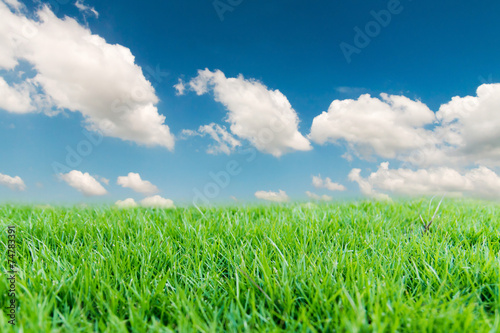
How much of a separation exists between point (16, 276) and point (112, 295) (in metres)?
0.55

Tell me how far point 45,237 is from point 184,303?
4.82 ft

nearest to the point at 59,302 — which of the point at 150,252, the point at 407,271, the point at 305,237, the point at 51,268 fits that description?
the point at 51,268

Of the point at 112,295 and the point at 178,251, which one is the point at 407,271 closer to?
the point at 178,251

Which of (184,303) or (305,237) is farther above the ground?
(305,237)

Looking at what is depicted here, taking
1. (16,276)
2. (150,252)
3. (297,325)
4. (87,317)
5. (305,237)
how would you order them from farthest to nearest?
(305,237), (150,252), (16,276), (87,317), (297,325)

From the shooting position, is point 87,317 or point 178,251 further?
point 178,251

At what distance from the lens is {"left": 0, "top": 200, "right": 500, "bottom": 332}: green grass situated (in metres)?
1.30

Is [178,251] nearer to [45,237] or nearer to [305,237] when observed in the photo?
[305,237]

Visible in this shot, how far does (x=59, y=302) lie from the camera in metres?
1.52

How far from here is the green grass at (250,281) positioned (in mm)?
1305

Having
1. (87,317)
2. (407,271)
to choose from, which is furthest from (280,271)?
(87,317)

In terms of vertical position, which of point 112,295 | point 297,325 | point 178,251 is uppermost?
point 178,251

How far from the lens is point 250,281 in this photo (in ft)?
5.19

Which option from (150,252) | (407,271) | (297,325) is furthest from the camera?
(150,252)
